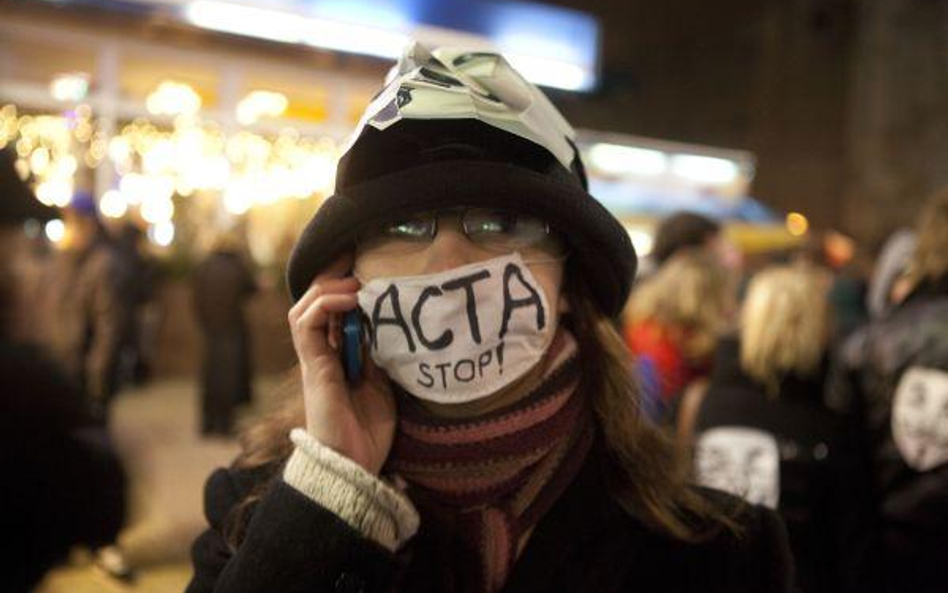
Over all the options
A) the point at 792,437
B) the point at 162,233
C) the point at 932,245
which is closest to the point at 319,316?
the point at 792,437

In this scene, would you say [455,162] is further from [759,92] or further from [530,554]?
[759,92]

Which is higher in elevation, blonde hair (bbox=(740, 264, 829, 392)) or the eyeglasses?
the eyeglasses

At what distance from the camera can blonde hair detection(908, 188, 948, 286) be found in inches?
103

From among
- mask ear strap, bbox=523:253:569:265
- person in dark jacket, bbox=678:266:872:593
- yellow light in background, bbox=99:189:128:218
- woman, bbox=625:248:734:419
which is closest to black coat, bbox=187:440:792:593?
mask ear strap, bbox=523:253:569:265

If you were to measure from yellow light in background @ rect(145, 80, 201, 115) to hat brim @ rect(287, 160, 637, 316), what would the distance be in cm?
1009

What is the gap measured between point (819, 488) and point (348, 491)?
1.90 m

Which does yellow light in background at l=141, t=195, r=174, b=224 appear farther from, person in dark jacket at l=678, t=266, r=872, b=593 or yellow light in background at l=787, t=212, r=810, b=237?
person in dark jacket at l=678, t=266, r=872, b=593

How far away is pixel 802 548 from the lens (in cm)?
255

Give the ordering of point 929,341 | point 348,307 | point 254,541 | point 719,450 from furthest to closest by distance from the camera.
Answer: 1. point 719,450
2. point 929,341
3. point 348,307
4. point 254,541

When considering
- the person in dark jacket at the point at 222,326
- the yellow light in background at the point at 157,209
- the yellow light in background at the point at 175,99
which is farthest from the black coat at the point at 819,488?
the yellow light in background at the point at 175,99

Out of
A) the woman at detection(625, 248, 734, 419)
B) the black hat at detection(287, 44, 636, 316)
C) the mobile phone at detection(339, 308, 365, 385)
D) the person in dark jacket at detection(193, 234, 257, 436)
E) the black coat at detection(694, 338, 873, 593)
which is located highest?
the black hat at detection(287, 44, 636, 316)

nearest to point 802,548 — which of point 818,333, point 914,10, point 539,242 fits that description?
point 818,333

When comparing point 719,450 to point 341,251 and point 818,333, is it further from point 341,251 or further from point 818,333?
point 341,251

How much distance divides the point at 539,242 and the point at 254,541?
61 centimetres
